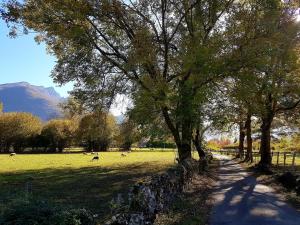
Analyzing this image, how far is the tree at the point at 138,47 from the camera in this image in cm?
2547

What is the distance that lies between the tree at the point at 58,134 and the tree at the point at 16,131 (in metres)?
2.37

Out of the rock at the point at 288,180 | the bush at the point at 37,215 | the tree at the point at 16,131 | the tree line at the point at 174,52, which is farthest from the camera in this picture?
the tree at the point at 16,131

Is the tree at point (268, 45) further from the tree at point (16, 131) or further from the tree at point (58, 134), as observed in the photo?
the tree at point (16, 131)

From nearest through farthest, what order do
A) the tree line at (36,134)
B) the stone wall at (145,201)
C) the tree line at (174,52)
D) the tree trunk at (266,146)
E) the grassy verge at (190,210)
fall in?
1. the stone wall at (145,201)
2. the grassy verge at (190,210)
3. the tree line at (174,52)
4. the tree trunk at (266,146)
5. the tree line at (36,134)

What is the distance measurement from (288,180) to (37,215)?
19.9m

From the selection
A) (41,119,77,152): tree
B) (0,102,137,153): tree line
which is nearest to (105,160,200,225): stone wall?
(0,102,137,153): tree line

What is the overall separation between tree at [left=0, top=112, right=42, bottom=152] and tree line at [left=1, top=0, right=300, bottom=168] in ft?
203

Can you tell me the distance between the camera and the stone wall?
33.6ft

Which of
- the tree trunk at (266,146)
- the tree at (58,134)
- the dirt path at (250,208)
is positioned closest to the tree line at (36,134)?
the tree at (58,134)

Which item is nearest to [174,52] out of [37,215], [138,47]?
[138,47]

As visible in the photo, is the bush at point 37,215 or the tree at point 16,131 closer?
the bush at point 37,215

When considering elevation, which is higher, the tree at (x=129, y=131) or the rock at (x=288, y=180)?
the tree at (x=129, y=131)

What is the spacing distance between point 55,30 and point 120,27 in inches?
189

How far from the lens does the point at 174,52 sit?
29688 mm
